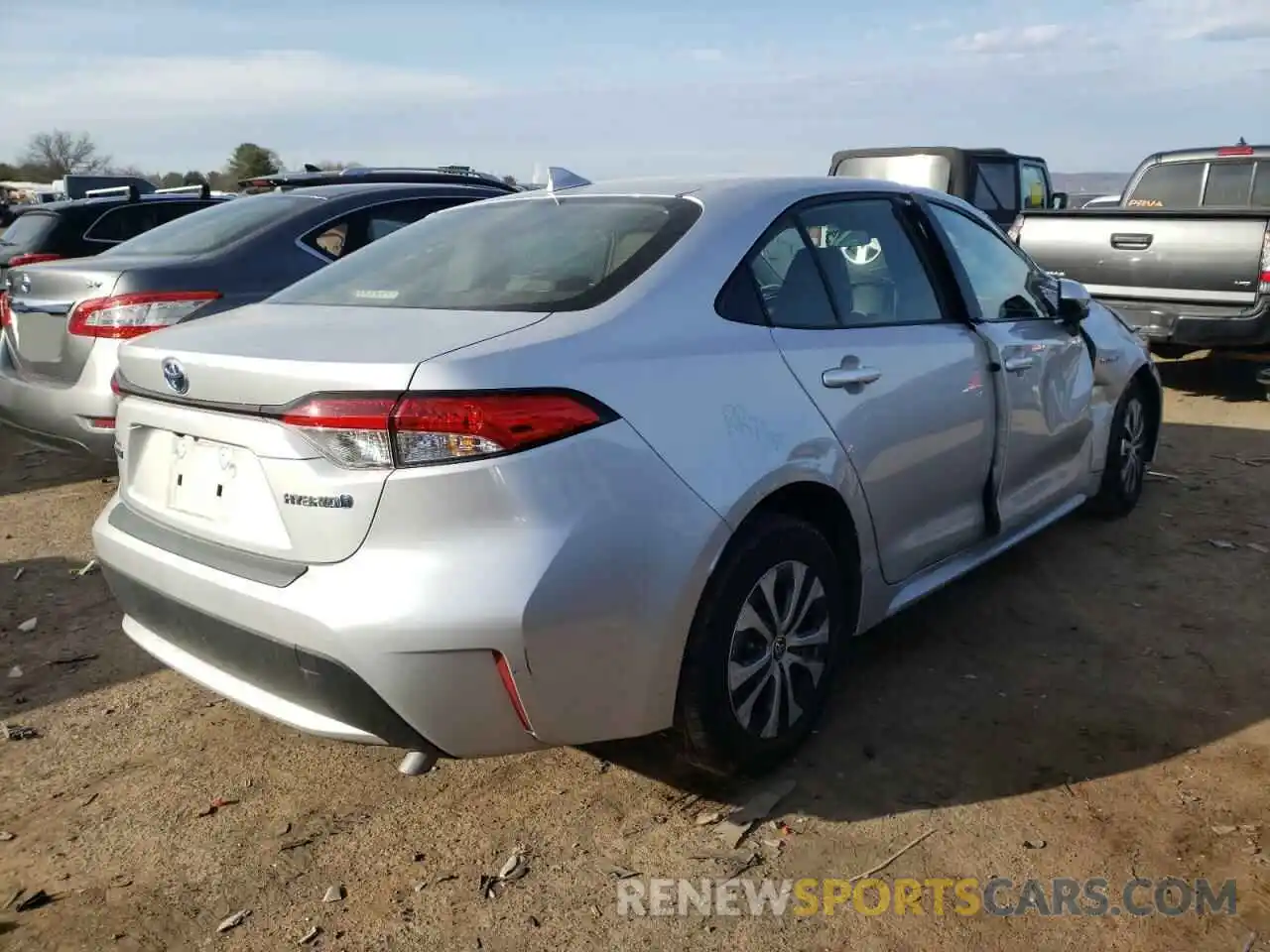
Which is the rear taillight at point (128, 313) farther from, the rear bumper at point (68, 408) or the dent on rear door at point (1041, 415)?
the dent on rear door at point (1041, 415)

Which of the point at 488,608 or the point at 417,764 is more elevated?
the point at 488,608

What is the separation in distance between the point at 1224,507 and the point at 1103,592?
5.19 feet

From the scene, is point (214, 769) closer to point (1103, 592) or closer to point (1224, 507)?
point (1103, 592)

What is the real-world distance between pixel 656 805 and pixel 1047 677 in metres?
1.51

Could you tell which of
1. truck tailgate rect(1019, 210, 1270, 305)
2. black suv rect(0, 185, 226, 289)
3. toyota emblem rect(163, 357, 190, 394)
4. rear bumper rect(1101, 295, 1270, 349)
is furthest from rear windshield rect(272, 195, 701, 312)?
truck tailgate rect(1019, 210, 1270, 305)

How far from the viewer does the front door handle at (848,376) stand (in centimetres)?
295

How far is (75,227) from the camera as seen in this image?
25.9 ft

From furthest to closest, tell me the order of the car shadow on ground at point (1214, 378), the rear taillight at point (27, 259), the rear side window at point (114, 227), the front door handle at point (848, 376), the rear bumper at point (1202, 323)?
the car shadow on ground at point (1214, 378), the rear side window at point (114, 227), the rear taillight at point (27, 259), the rear bumper at point (1202, 323), the front door handle at point (848, 376)

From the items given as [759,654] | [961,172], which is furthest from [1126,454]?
[961,172]

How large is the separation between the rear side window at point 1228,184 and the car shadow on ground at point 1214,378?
1.45 metres

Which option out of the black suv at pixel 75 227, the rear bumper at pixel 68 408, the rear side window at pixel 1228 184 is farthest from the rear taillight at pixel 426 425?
the rear side window at pixel 1228 184

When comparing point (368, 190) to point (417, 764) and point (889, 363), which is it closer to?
point (889, 363)

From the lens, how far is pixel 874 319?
3.30 meters

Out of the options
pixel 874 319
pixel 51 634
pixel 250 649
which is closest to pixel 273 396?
pixel 250 649
